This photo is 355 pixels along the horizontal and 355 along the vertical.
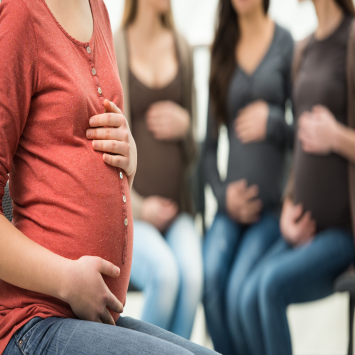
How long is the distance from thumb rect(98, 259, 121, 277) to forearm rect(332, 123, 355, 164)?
41.7 inches

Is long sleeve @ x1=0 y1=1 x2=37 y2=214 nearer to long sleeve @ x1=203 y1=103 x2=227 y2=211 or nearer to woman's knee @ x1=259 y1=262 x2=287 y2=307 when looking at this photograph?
woman's knee @ x1=259 y1=262 x2=287 y2=307

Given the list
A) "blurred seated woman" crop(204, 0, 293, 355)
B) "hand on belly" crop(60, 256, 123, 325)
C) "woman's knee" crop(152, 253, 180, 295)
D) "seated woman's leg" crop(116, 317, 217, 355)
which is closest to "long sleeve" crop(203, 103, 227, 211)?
"blurred seated woman" crop(204, 0, 293, 355)

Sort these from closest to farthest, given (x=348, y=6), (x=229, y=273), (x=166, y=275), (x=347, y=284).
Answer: (x=347, y=284) < (x=166, y=275) < (x=348, y=6) < (x=229, y=273)

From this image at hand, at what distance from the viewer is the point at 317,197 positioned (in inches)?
62.7

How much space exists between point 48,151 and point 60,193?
0.23 ft

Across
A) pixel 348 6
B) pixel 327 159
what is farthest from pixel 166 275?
pixel 348 6

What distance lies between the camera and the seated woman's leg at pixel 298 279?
1.52 meters

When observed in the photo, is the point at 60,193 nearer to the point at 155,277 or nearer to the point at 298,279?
the point at 155,277

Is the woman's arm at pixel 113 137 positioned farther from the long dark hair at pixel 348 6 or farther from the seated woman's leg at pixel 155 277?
the long dark hair at pixel 348 6

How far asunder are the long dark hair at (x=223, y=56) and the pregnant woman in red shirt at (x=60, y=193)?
1.14 m

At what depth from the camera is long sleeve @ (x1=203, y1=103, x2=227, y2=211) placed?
1.90 metres

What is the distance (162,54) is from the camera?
1.90m

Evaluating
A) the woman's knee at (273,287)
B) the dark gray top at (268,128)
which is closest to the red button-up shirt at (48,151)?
the woman's knee at (273,287)

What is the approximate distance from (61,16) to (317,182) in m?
1.11
